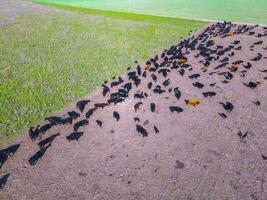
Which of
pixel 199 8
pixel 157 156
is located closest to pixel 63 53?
pixel 157 156

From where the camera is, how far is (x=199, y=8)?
2266cm

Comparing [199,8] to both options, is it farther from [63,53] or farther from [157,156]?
[157,156]

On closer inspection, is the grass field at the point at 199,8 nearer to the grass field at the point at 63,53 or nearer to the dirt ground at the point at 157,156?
the grass field at the point at 63,53

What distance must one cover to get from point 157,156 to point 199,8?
Answer: 1859 centimetres

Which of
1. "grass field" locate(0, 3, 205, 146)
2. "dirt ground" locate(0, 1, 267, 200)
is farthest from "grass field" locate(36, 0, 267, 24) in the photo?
"dirt ground" locate(0, 1, 267, 200)

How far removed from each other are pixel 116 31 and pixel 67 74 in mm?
6752

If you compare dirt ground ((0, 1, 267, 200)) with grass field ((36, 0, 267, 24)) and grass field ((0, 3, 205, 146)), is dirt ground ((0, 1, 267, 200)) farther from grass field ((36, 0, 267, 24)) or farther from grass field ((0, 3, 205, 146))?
grass field ((36, 0, 267, 24))

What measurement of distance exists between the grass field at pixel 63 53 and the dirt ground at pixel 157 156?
968 mm

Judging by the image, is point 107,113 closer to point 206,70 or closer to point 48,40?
point 206,70

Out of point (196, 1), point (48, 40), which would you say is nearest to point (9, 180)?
point (48, 40)

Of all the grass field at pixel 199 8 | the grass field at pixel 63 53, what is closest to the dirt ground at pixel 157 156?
the grass field at pixel 63 53

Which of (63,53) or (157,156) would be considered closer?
(157,156)

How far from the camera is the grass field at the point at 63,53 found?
8.23 m

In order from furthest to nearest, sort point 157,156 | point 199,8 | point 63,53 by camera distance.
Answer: point 199,8
point 63,53
point 157,156
